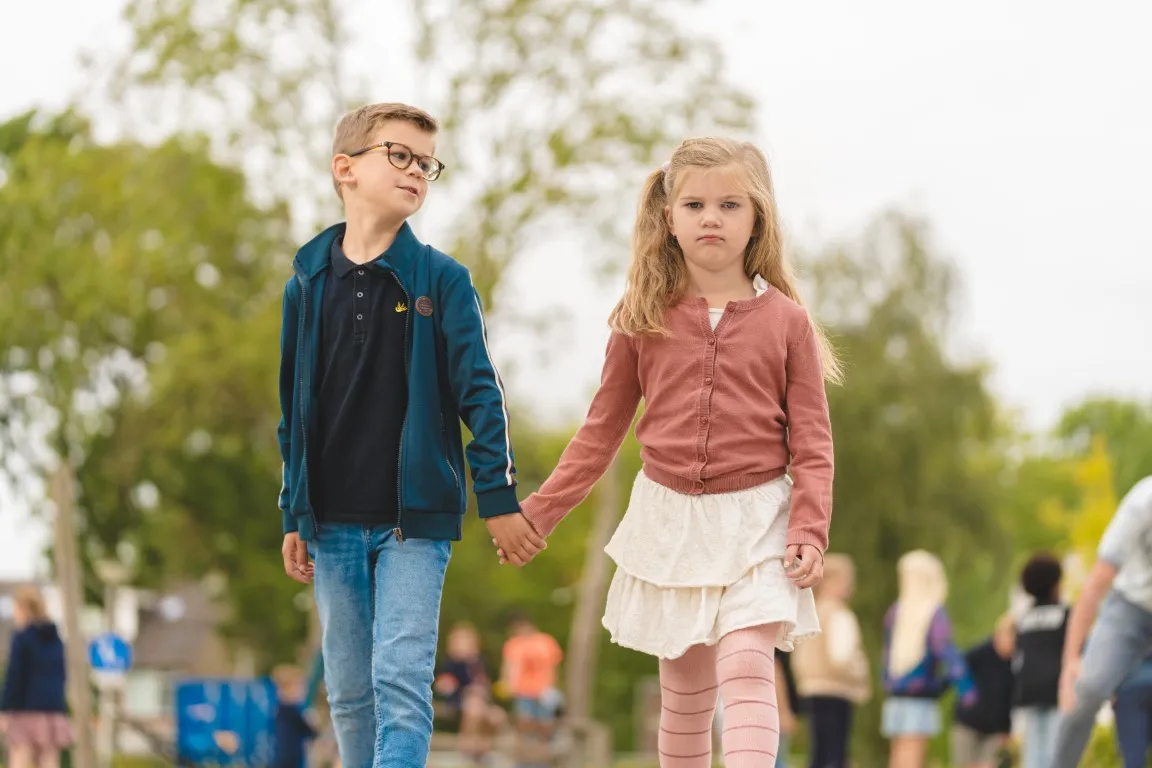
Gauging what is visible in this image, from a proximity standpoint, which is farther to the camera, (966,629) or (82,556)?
(966,629)

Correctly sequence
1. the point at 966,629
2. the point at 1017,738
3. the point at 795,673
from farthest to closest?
the point at 966,629
the point at 1017,738
the point at 795,673

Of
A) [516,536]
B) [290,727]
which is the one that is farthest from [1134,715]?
[290,727]

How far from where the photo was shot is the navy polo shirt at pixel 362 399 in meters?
5.41

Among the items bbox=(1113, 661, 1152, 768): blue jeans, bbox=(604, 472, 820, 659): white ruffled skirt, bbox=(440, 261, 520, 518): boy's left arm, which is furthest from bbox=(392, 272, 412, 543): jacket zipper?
bbox=(1113, 661, 1152, 768): blue jeans

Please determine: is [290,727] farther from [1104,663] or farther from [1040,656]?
[1104,663]

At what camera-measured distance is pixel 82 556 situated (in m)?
32.9

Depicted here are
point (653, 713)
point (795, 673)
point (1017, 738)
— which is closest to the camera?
point (795, 673)

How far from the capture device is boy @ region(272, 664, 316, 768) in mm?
16750

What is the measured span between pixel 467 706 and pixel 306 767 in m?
4.29

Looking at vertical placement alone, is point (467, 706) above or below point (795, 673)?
below

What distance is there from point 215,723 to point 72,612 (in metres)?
Result: 5.44

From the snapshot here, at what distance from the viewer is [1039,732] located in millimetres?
10820

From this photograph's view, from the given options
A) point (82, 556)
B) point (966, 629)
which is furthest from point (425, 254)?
point (966, 629)

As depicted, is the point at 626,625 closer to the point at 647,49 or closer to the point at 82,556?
the point at 647,49
